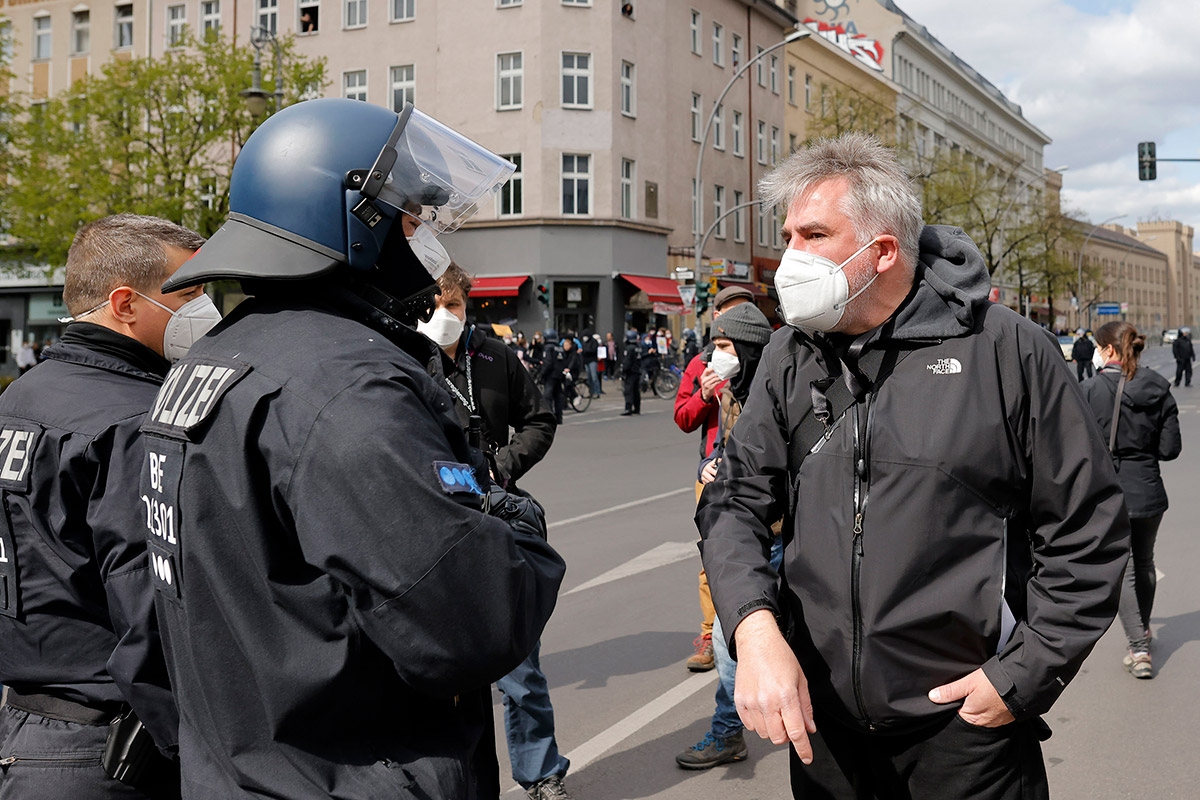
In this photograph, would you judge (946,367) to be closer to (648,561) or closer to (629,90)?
(648,561)

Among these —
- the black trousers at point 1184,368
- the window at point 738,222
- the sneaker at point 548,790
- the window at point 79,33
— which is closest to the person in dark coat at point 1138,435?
the sneaker at point 548,790

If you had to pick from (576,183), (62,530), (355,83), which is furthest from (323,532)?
(355,83)

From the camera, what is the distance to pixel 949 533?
7.41 ft

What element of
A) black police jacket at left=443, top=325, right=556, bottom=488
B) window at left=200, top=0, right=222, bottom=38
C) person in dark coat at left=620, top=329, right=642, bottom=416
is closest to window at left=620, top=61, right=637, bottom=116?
person in dark coat at left=620, top=329, right=642, bottom=416

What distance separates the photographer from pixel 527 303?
36031 mm

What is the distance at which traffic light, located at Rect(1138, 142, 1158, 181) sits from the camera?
107 ft

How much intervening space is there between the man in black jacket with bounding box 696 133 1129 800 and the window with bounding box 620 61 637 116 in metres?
35.4

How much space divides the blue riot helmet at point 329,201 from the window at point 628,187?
1402 inches

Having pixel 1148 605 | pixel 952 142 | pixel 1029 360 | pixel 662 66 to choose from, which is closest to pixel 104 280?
pixel 1029 360

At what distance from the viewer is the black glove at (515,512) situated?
1.82 meters

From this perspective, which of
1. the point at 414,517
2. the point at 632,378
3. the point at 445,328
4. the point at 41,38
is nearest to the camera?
the point at 414,517

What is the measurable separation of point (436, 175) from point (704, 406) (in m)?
4.12

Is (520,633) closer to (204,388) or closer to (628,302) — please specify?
(204,388)

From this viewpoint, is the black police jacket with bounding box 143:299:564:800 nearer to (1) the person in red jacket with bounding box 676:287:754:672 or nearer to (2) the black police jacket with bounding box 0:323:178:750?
(2) the black police jacket with bounding box 0:323:178:750
